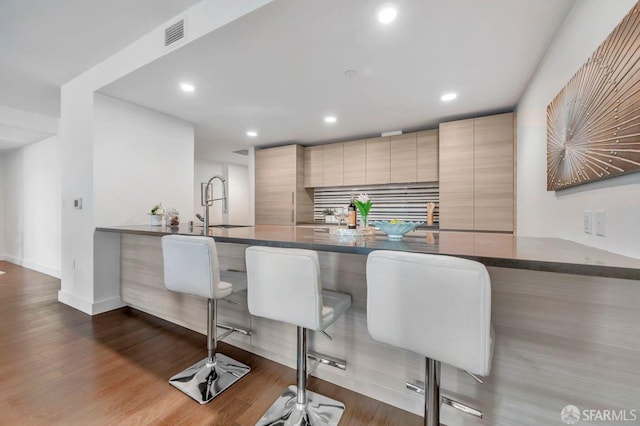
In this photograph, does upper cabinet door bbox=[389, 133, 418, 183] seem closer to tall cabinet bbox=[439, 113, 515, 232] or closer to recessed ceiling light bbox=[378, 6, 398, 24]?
tall cabinet bbox=[439, 113, 515, 232]

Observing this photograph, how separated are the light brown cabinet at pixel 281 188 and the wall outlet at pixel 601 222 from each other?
3.83m

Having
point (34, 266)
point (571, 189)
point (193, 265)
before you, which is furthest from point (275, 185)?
point (34, 266)

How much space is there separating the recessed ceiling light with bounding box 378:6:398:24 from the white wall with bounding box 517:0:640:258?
1022 millimetres

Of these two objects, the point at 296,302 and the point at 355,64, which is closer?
the point at 296,302

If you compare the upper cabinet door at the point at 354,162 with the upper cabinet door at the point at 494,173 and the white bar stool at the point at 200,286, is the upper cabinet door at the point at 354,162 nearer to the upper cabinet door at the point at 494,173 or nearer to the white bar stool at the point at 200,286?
the upper cabinet door at the point at 494,173

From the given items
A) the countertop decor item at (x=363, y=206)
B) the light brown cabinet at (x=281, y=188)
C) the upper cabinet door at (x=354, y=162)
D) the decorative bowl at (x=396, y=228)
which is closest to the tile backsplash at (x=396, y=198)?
the upper cabinet door at (x=354, y=162)

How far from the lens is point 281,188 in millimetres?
4848

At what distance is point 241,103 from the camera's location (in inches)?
124

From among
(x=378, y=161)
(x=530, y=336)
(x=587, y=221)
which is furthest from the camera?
(x=378, y=161)

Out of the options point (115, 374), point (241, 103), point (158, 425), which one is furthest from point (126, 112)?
point (158, 425)

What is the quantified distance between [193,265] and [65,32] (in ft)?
7.56

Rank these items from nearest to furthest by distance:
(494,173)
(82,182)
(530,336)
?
(530,336), (82,182), (494,173)

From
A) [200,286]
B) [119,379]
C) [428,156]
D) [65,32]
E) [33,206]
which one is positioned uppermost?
[65,32]

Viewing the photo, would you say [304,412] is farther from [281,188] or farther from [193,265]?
[281,188]
